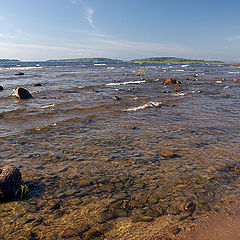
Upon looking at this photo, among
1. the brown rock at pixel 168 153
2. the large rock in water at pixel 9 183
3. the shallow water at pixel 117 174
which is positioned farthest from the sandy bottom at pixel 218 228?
the large rock in water at pixel 9 183

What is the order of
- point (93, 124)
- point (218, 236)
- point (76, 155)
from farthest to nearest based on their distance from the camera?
point (93, 124) → point (76, 155) → point (218, 236)

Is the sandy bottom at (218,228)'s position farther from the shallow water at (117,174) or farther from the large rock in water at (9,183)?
the large rock in water at (9,183)

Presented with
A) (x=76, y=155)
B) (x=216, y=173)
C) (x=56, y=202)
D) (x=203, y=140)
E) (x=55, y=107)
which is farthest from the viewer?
(x=55, y=107)

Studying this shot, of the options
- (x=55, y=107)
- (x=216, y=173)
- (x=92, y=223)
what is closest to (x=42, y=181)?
(x=92, y=223)

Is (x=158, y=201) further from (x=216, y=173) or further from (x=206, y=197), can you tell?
(x=216, y=173)

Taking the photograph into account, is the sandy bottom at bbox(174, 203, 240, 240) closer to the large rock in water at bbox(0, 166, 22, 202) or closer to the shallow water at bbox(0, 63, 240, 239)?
the shallow water at bbox(0, 63, 240, 239)

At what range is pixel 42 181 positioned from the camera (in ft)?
17.5

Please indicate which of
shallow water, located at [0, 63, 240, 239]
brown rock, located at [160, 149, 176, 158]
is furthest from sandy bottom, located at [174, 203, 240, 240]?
brown rock, located at [160, 149, 176, 158]

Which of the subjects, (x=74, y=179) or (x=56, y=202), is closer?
(x=56, y=202)

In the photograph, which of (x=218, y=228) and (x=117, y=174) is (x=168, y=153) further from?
(x=218, y=228)

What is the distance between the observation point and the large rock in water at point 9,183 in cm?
450

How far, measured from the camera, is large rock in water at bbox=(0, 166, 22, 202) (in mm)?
4500

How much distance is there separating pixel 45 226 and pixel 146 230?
1.80 m

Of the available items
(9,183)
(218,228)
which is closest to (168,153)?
(218,228)
